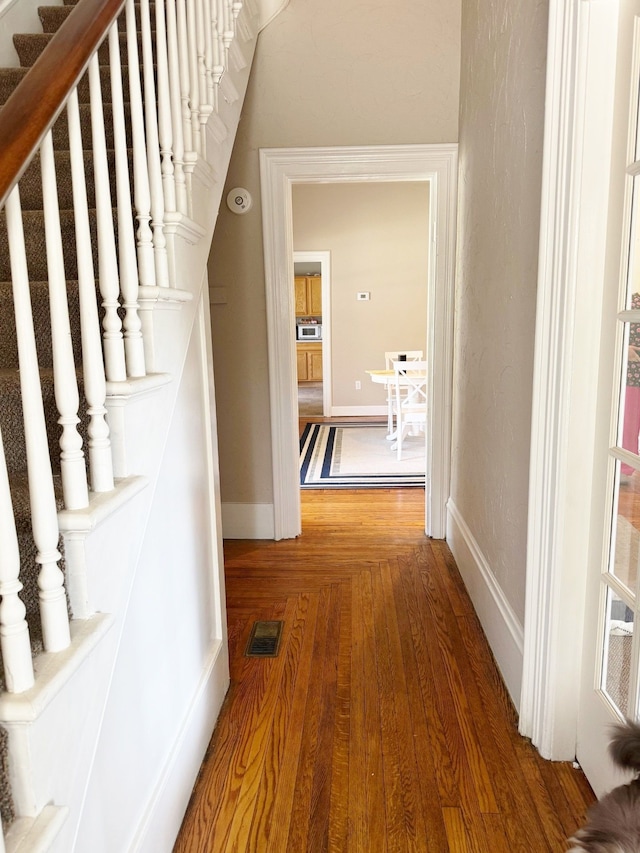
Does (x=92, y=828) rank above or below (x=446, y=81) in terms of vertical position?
below

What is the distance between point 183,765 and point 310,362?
9413 millimetres

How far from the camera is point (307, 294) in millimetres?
10672

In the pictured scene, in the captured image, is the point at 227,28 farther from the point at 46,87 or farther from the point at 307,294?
the point at 307,294

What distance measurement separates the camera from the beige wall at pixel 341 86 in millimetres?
2932

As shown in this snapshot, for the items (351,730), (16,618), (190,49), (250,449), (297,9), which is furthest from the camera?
(250,449)

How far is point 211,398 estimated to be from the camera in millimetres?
1923

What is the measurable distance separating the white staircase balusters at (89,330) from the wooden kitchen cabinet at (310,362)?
964 cm

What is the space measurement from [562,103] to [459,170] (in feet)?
5.39

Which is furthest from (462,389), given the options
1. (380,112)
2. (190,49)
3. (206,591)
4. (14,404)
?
(14,404)

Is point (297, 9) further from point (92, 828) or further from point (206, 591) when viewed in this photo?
point (92, 828)

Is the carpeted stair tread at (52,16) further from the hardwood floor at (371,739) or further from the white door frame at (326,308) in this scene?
the white door frame at (326,308)

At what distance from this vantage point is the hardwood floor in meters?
1.47

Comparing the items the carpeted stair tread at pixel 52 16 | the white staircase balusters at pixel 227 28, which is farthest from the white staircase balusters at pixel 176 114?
the carpeted stair tread at pixel 52 16

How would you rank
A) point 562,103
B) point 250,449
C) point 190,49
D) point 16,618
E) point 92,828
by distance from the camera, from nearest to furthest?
point 16,618 < point 92,828 < point 562,103 < point 190,49 < point 250,449
